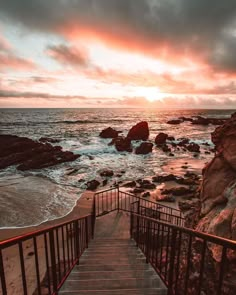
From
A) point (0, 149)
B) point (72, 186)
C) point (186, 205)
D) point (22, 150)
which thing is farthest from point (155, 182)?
point (0, 149)

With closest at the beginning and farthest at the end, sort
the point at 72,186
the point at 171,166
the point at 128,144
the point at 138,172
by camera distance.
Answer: the point at 72,186 < the point at 138,172 < the point at 171,166 < the point at 128,144

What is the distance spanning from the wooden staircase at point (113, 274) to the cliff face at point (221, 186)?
7.38 ft

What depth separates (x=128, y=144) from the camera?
1239 inches

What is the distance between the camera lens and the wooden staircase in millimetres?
3574

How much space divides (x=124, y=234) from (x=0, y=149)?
906 inches

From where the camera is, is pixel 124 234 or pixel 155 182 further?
pixel 155 182

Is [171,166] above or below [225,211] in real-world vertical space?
below

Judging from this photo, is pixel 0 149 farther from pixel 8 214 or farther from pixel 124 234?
pixel 124 234

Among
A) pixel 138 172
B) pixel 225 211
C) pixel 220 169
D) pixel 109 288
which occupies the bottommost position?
pixel 138 172

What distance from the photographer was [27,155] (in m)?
23.8

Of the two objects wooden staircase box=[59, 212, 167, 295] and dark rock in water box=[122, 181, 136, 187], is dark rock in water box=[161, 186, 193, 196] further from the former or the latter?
wooden staircase box=[59, 212, 167, 295]

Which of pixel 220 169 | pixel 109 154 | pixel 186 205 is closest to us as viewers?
pixel 220 169

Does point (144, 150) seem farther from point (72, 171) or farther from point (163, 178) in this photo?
point (72, 171)

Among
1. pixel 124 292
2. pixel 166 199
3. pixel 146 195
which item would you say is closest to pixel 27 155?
pixel 146 195
